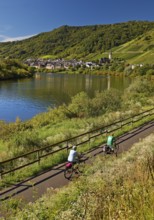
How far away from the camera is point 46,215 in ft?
22.7

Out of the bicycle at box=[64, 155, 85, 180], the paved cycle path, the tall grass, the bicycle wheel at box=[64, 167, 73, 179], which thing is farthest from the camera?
the bicycle wheel at box=[64, 167, 73, 179]

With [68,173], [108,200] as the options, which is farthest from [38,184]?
[108,200]

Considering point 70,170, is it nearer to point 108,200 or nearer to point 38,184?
point 38,184

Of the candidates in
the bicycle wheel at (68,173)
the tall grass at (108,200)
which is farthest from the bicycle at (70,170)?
the tall grass at (108,200)

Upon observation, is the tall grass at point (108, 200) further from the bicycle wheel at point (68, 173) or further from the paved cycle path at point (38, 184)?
the bicycle wheel at point (68, 173)

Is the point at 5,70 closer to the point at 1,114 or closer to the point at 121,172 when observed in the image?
the point at 1,114

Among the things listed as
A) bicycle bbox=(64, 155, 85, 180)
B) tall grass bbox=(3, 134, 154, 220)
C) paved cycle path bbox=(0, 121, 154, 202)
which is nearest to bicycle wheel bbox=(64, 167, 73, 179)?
bicycle bbox=(64, 155, 85, 180)

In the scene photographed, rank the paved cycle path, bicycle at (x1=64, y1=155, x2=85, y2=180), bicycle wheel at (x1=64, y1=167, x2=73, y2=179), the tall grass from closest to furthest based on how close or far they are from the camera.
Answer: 1. the tall grass
2. the paved cycle path
3. bicycle at (x1=64, y1=155, x2=85, y2=180)
4. bicycle wheel at (x1=64, y1=167, x2=73, y2=179)

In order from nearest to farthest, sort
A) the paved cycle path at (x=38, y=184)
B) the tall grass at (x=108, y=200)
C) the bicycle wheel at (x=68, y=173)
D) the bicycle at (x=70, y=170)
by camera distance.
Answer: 1. the tall grass at (x=108, y=200)
2. the paved cycle path at (x=38, y=184)
3. the bicycle at (x=70, y=170)
4. the bicycle wheel at (x=68, y=173)

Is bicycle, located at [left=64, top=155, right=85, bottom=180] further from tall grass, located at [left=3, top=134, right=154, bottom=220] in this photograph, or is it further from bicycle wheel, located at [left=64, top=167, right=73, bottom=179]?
tall grass, located at [left=3, top=134, right=154, bottom=220]

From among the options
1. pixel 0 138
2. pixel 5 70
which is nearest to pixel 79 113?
pixel 0 138

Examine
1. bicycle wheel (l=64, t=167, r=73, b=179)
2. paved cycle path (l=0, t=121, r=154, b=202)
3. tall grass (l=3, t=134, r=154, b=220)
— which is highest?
tall grass (l=3, t=134, r=154, b=220)

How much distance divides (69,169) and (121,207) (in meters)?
6.92

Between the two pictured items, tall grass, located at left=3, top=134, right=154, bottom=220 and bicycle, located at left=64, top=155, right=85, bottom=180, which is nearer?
tall grass, located at left=3, top=134, right=154, bottom=220
